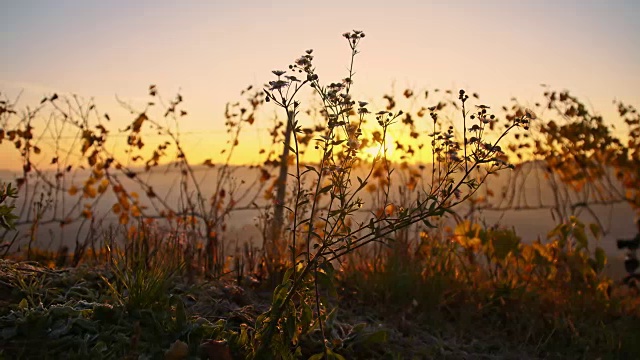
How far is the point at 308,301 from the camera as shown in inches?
115

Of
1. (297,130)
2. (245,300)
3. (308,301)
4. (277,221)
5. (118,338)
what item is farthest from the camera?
(277,221)

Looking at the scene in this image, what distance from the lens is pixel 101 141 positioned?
21.9 feet

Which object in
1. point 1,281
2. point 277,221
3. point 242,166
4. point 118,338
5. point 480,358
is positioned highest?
point 242,166

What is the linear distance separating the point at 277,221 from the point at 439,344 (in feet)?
6.91

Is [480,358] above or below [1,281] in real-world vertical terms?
below

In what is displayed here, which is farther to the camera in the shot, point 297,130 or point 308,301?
point 308,301

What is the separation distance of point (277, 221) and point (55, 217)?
2987 mm

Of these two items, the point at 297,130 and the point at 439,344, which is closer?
the point at 297,130

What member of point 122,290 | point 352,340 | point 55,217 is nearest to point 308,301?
point 352,340

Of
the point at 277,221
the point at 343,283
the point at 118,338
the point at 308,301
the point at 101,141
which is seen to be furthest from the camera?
the point at 101,141

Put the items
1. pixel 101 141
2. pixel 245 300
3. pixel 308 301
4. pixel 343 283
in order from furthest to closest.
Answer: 1. pixel 101 141
2. pixel 343 283
3. pixel 245 300
4. pixel 308 301

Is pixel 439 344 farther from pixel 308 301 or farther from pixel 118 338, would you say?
pixel 118 338

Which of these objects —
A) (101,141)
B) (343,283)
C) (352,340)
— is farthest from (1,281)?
(101,141)

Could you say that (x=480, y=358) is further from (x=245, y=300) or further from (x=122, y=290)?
(x=122, y=290)
